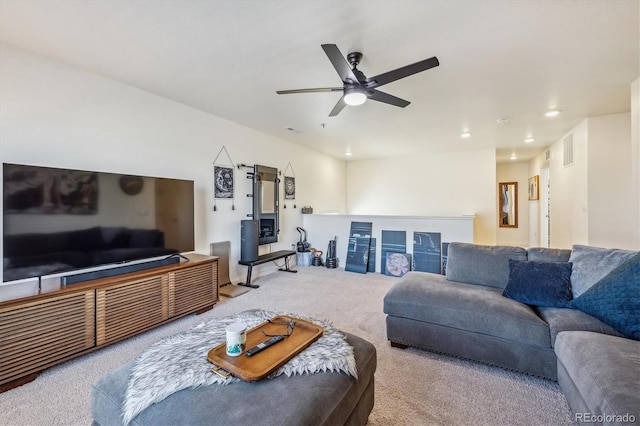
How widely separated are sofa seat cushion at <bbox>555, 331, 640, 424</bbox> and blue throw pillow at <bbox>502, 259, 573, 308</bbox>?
48cm

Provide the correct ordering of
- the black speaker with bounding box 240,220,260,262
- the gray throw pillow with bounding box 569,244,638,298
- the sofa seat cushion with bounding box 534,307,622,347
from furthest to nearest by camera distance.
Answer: the black speaker with bounding box 240,220,260,262 → the gray throw pillow with bounding box 569,244,638,298 → the sofa seat cushion with bounding box 534,307,622,347

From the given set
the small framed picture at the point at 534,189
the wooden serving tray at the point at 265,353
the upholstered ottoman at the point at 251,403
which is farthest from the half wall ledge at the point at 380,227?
the upholstered ottoman at the point at 251,403

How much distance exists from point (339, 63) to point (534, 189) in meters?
A: 7.86

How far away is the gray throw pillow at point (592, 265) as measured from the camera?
1973 mm

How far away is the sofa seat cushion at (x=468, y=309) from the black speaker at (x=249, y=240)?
2.45 m

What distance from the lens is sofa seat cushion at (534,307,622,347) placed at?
5.70 feet

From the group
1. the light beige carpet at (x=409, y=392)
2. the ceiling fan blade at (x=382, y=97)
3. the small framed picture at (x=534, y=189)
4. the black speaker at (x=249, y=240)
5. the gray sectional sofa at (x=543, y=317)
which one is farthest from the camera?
the small framed picture at (x=534, y=189)

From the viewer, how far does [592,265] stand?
6.84ft

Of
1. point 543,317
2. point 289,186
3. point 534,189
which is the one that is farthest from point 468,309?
point 534,189

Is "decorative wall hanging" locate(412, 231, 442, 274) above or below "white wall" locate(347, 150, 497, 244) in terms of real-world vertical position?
below

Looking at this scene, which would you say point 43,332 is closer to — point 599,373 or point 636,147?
point 599,373

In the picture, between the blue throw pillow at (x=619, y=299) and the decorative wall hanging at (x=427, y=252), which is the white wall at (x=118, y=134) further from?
the blue throw pillow at (x=619, y=299)

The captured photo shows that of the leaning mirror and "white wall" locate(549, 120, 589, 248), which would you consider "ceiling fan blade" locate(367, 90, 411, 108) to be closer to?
"white wall" locate(549, 120, 589, 248)

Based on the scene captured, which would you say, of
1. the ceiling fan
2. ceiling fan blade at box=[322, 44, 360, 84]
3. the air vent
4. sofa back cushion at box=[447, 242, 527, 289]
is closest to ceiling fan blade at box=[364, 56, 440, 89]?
the ceiling fan
